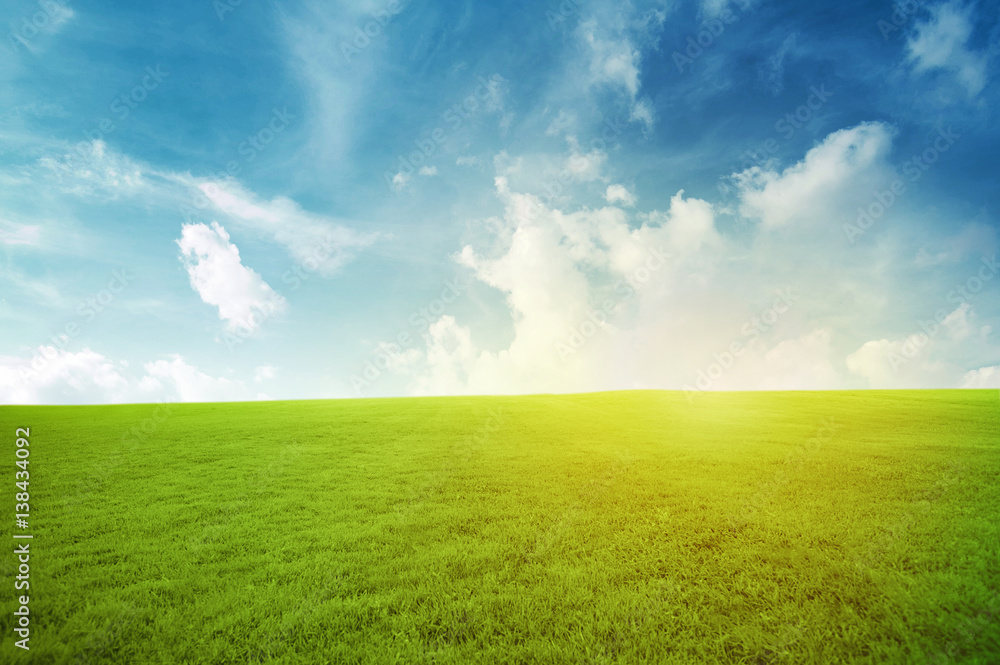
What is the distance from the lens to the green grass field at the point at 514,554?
5.30 meters

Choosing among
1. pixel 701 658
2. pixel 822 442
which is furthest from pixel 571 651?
pixel 822 442

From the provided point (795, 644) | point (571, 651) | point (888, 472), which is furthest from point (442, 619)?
point (888, 472)

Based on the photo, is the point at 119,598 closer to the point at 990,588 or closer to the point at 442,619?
the point at 442,619

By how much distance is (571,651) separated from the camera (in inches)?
200

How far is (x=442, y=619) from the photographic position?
18.8 feet

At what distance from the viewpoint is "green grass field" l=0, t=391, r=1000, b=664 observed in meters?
5.30

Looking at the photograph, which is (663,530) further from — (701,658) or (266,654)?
(266,654)

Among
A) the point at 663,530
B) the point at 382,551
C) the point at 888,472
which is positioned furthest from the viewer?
the point at 888,472

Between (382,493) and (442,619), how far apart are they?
18.9ft

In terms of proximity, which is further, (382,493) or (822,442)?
(822,442)

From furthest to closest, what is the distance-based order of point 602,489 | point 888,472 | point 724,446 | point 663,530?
1. point 724,446
2. point 888,472
3. point 602,489
4. point 663,530

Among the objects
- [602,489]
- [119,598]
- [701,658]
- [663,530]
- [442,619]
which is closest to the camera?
[701,658]

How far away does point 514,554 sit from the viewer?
295 inches

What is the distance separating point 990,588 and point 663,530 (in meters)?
4.31
